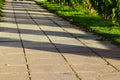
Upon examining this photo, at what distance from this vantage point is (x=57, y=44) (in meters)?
10.4

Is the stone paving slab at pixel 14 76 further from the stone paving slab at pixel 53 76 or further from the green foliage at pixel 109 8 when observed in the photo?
the green foliage at pixel 109 8

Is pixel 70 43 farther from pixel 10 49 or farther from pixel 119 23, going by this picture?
pixel 119 23

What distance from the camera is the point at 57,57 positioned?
859 centimetres

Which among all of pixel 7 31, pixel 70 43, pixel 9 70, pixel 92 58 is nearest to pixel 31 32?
pixel 7 31

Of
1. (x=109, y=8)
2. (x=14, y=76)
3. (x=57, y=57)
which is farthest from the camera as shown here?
(x=109, y=8)

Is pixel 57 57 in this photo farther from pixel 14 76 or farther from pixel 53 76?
pixel 14 76

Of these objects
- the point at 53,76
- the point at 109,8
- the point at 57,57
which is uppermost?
the point at 53,76

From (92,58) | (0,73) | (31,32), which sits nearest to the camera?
(0,73)

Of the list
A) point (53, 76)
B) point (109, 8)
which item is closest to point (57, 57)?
point (53, 76)

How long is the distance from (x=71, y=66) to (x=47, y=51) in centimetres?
174

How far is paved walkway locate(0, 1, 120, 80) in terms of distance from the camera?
695 centimetres

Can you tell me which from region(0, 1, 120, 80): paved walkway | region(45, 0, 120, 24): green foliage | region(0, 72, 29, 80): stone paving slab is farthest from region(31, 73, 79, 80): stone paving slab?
region(45, 0, 120, 24): green foliage

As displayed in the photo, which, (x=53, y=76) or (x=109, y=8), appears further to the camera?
(x=109, y=8)

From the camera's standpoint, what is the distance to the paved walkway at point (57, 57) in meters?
6.95
